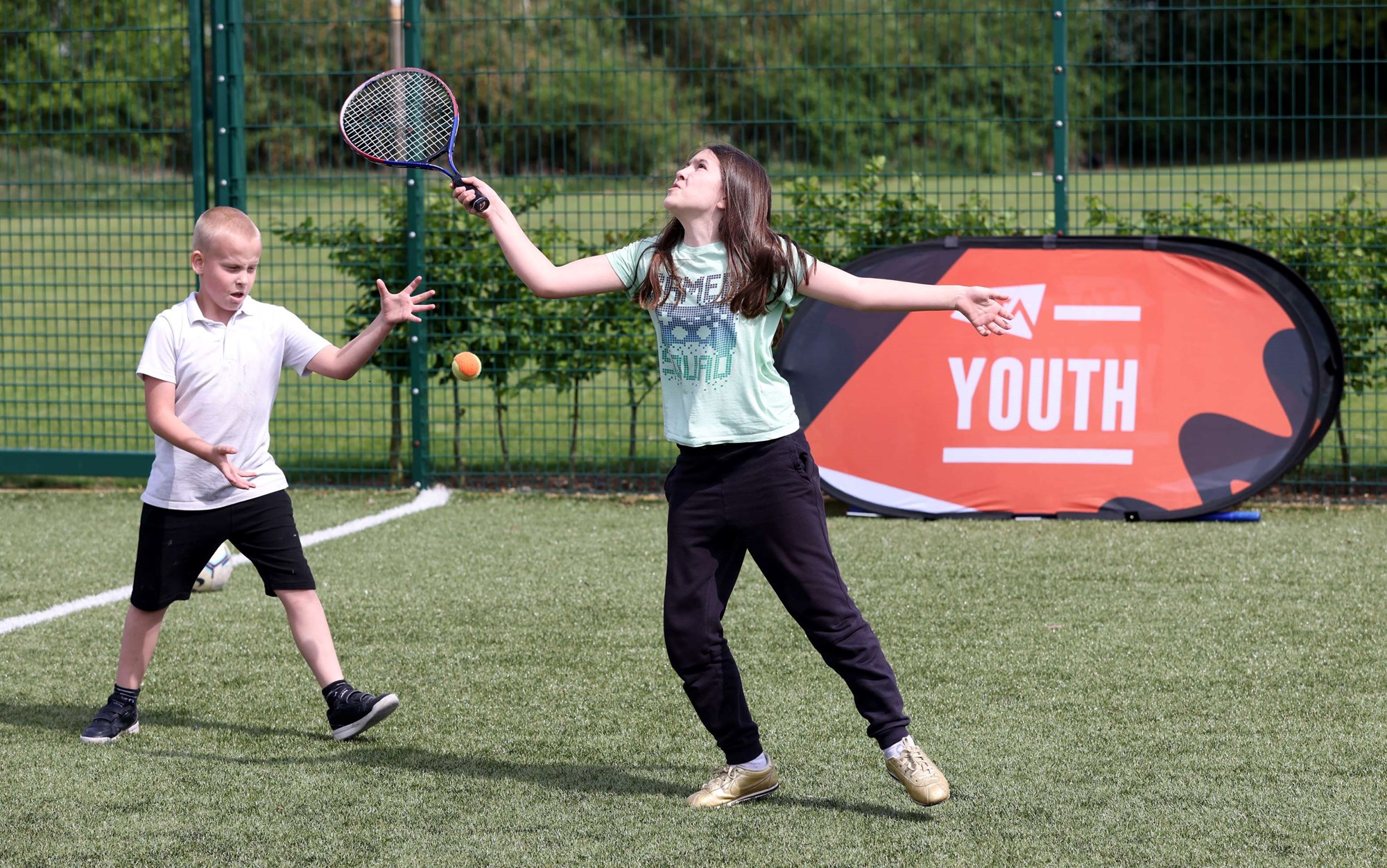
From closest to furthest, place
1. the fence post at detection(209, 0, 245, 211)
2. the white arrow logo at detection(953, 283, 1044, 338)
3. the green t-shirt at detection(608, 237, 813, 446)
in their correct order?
the green t-shirt at detection(608, 237, 813, 446) → the white arrow logo at detection(953, 283, 1044, 338) → the fence post at detection(209, 0, 245, 211)

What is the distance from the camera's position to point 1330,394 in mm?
7141

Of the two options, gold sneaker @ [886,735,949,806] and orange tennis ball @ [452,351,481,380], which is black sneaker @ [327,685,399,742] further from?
gold sneaker @ [886,735,949,806]

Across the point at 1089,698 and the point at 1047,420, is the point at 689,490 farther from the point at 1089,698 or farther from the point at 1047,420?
the point at 1047,420

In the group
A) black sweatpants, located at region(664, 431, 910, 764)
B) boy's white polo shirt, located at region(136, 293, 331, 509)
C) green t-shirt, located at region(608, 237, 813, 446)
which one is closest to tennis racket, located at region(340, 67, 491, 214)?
boy's white polo shirt, located at region(136, 293, 331, 509)

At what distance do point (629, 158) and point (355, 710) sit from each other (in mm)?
4596

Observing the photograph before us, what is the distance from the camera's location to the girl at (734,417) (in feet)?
11.6

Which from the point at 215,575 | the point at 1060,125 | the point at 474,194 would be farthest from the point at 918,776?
the point at 1060,125

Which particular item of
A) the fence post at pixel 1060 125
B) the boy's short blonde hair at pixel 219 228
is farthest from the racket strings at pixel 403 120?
the fence post at pixel 1060 125

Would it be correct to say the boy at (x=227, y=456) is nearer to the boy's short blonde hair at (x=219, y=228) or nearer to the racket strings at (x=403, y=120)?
the boy's short blonde hair at (x=219, y=228)

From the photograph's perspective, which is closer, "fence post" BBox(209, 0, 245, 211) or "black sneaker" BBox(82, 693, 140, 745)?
"black sneaker" BBox(82, 693, 140, 745)

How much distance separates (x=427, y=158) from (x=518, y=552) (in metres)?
2.60

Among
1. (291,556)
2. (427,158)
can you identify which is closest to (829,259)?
(427,158)

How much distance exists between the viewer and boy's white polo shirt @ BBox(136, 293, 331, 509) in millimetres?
4051

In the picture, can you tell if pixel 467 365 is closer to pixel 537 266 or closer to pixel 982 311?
pixel 537 266
